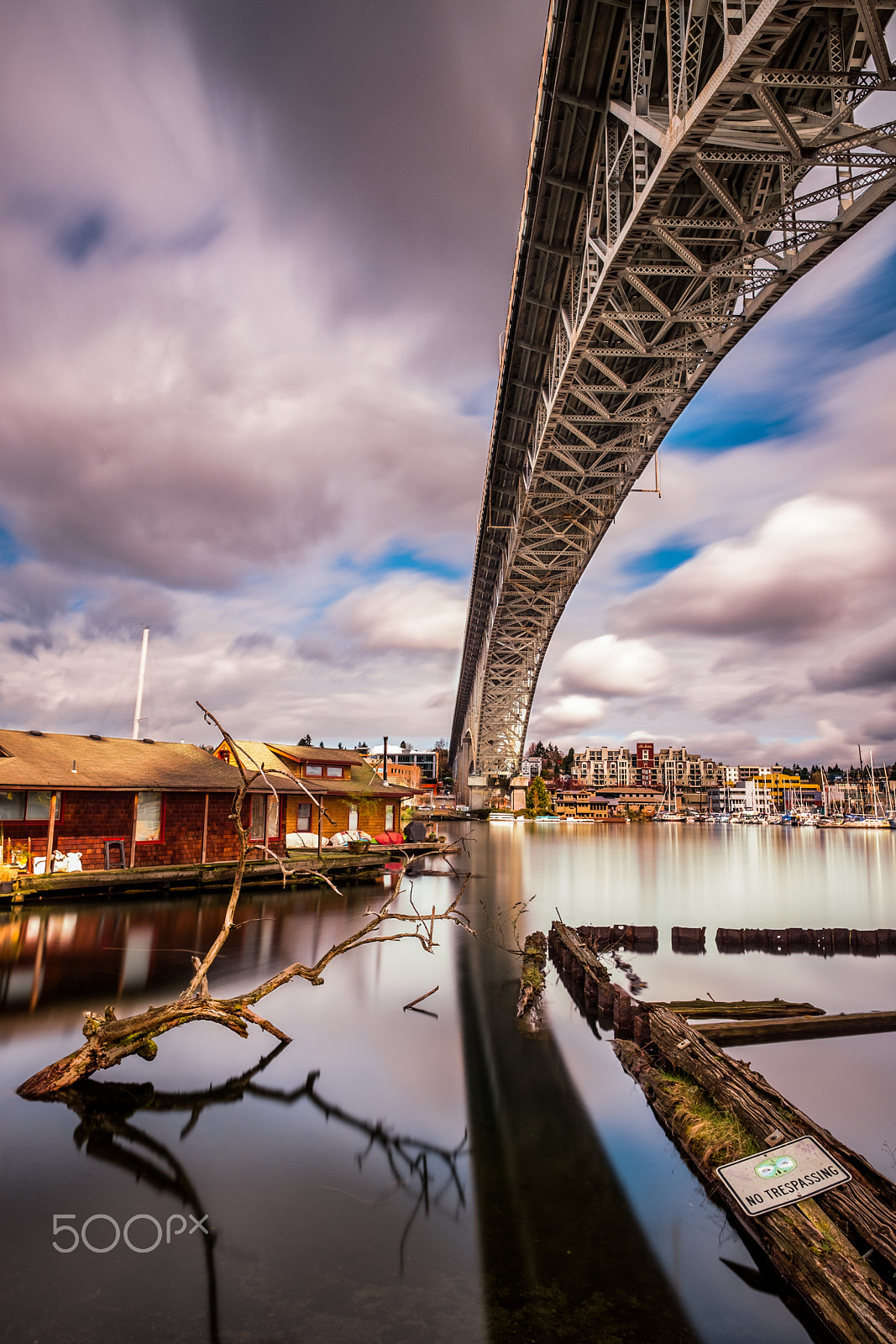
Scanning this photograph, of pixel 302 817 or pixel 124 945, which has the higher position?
pixel 302 817

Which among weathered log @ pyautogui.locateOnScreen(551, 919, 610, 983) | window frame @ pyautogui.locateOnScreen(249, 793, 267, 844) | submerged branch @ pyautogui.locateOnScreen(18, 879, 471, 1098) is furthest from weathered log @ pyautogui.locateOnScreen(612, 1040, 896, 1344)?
window frame @ pyautogui.locateOnScreen(249, 793, 267, 844)

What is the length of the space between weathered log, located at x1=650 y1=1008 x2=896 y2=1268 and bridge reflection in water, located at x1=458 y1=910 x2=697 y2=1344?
1.18 meters

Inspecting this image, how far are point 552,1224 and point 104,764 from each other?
1828 centimetres

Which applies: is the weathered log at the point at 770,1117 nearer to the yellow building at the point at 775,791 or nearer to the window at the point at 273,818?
the window at the point at 273,818

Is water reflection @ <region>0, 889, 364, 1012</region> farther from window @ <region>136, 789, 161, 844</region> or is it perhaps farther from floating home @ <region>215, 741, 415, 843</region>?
floating home @ <region>215, 741, 415, 843</region>

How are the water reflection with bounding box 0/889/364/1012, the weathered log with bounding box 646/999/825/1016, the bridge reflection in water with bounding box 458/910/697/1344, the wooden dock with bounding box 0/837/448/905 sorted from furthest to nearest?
the wooden dock with bounding box 0/837/448/905 < the weathered log with bounding box 646/999/825/1016 < the water reflection with bounding box 0/889/364/1012 < the bridge reflection in water with bounding box 458/910/697/1344

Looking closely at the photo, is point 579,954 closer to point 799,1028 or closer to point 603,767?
point 799,1028

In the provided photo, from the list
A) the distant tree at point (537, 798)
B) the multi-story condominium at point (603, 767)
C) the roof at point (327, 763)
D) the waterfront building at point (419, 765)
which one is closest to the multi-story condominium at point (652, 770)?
the multi-story condominium at point (603, 767)

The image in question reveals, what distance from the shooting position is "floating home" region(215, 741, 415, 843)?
26.0 meters

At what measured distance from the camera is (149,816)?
66.0 feet

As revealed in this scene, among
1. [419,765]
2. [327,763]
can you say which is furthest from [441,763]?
[327,763]

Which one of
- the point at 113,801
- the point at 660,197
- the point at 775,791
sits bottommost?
the point at 113,801

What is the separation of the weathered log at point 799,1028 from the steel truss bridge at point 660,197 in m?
12.7

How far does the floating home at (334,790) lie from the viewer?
26.0 meters
